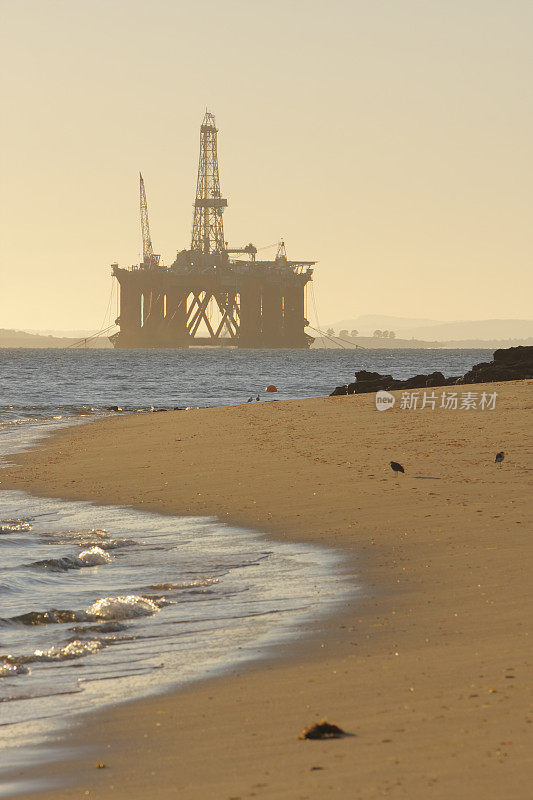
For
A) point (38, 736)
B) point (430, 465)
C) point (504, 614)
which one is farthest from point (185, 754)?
point (430, 465)

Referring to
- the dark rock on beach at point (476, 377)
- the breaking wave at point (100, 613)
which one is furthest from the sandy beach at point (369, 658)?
the dark rock on beach at point (476, 377)

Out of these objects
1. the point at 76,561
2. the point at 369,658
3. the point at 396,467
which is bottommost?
the point at 76,561

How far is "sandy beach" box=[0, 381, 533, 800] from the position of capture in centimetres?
557

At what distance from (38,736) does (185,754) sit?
1137 mm

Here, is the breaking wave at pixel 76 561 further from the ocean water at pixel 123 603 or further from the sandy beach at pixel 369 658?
the sandy beach at pixel 369 658

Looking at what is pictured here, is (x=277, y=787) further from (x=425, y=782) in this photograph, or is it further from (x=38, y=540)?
(x=38, y=540)

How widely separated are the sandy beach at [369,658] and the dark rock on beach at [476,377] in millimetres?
23887

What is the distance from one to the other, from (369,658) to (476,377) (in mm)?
38036

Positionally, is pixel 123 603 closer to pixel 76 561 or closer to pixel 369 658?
pixel 76 561

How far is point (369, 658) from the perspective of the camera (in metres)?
8.04

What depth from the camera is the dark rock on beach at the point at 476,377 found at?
4475 cm

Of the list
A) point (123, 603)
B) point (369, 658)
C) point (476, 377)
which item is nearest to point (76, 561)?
point (123, 603)

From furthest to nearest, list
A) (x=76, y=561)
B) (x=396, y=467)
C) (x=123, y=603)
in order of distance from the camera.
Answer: (x=396, y=467) < (x=76, y=561) < (x=123, y=603)

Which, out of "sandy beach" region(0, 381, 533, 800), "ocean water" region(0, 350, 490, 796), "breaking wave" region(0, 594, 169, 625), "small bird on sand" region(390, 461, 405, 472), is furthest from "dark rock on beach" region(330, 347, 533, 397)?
"breaking wave" region(0, 594, 169, 625)
